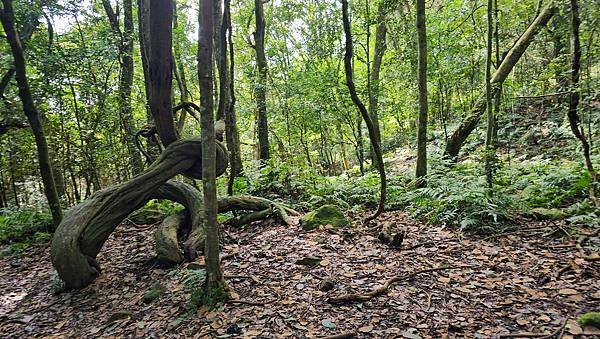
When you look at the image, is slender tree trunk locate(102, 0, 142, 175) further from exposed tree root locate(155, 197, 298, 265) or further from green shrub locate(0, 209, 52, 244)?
exposed tree root locate(155, 197, 298, 265)

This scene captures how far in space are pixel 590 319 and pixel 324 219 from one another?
406cm

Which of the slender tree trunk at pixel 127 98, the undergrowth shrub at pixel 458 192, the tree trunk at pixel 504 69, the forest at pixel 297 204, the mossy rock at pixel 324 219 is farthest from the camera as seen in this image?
the slender tree trunk at pixel 127 98

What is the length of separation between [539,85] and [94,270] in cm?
1263

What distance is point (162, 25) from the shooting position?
203 inches

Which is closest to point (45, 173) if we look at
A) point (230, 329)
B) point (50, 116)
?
point (50, 116)

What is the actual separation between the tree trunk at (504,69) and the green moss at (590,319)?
19.3 feet

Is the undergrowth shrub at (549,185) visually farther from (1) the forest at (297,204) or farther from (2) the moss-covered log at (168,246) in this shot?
(2) the moss-covered log at (168,246)

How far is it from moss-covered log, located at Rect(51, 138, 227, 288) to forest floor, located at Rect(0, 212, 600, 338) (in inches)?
15.1

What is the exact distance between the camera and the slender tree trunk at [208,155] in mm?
4016

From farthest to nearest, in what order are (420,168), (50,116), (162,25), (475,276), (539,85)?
(539,85)
(50,116)
(420,168)
(162,25)
(475,276)

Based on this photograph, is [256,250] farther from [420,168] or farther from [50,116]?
[50,116]

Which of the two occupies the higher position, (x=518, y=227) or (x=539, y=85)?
(x=539, y=85)

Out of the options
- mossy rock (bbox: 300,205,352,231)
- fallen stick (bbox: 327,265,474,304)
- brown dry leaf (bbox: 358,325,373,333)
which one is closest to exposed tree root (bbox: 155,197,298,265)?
mossy rock (bbox: 300,205,352,231)

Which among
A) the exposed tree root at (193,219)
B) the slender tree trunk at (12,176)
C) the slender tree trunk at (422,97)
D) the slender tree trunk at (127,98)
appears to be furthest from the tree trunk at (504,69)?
the slender tree trunk at (12,176)
